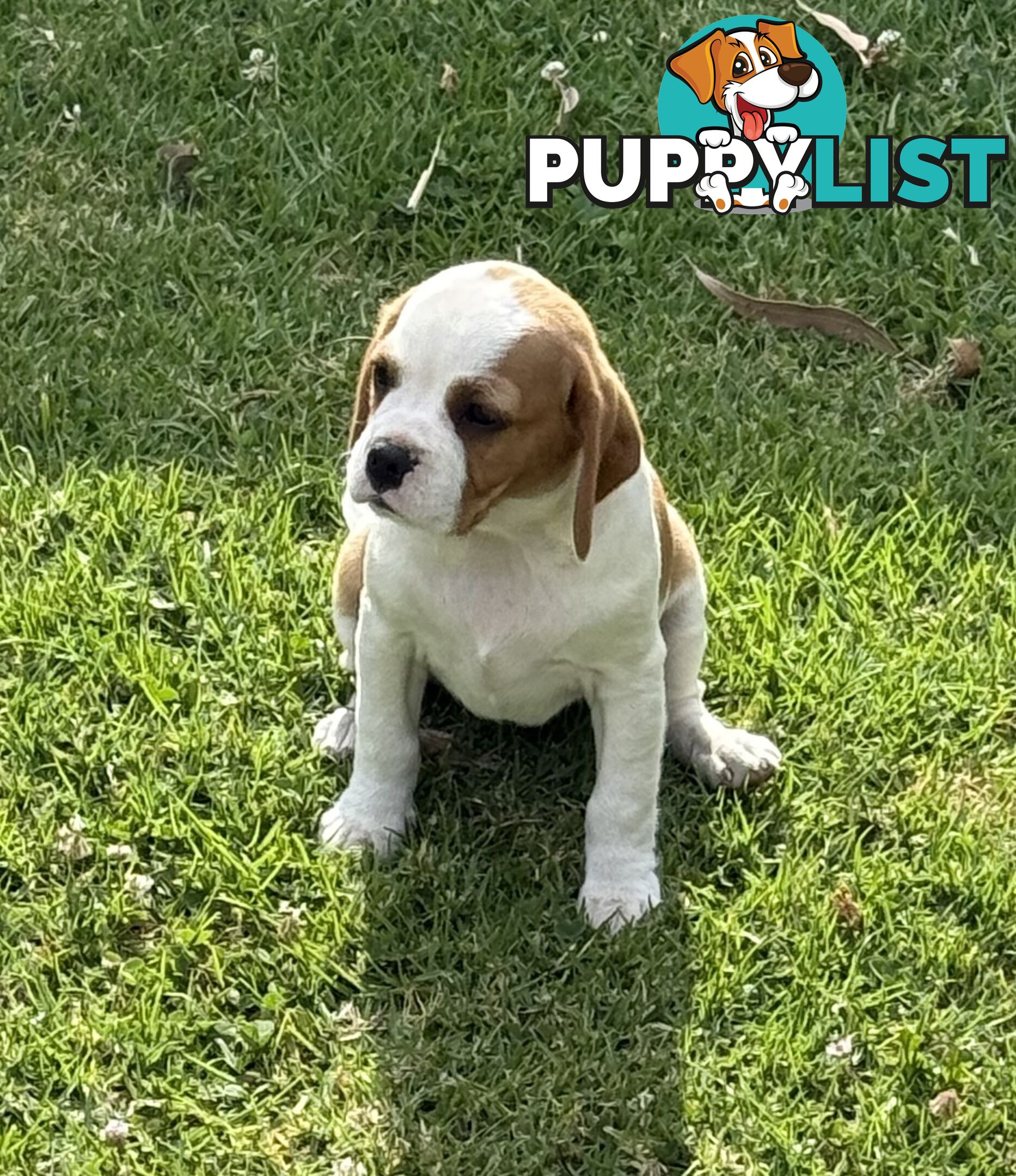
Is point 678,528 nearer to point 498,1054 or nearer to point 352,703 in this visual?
point 352,703

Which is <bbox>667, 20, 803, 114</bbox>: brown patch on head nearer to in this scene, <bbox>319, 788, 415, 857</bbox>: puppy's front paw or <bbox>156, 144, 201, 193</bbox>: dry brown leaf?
<bbox>156, 144, 201, 193</bbox>: dry brown leaf

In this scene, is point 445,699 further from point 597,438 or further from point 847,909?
point 597,438

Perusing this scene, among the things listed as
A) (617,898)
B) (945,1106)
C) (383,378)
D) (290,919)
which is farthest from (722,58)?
(945,1106)

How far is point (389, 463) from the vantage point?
3.48 metres

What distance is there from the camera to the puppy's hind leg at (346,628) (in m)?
4.49

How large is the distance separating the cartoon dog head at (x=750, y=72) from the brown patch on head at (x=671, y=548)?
261 cm

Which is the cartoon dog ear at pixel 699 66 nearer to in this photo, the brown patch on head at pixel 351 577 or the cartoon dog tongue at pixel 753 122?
the cartoon dog tongue at pixel 753 122

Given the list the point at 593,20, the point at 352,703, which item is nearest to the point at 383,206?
the point at 593,20

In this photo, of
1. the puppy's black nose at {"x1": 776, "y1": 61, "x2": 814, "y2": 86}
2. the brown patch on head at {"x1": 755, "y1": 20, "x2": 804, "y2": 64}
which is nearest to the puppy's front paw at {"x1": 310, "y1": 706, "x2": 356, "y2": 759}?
the puppy's black nose at {"x1": 776, "y1": 61, "x2": 814, "y2": 86}

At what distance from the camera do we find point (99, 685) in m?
4.81

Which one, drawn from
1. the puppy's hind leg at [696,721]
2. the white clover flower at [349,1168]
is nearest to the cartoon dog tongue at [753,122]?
the puppy's hind leg at [696,721]

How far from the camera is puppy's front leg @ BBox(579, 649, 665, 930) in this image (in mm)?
4156

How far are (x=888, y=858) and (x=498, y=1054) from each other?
118 cm

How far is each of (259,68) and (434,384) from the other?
3746 mm
